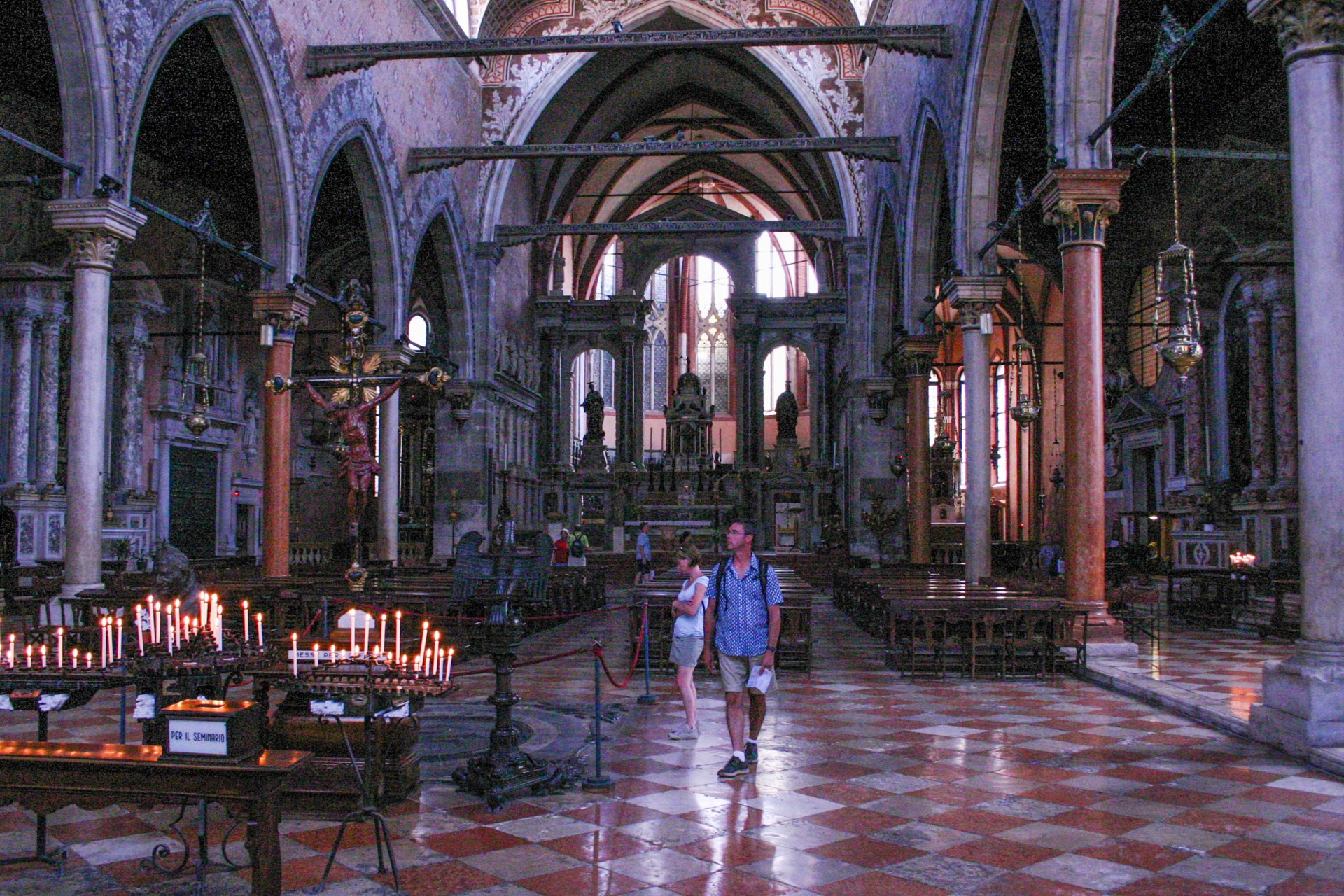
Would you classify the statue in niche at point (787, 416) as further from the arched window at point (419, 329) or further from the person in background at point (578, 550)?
the person in background at point (578, 550)

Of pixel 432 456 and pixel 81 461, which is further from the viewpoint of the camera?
pixel 432 456

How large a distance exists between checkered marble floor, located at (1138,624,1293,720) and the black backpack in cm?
375

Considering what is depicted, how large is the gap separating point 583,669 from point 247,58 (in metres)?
10.1

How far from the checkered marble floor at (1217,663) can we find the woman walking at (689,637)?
3893 millimetres

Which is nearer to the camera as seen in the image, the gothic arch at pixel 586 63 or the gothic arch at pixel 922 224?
the gothic arch at pixel 922 224

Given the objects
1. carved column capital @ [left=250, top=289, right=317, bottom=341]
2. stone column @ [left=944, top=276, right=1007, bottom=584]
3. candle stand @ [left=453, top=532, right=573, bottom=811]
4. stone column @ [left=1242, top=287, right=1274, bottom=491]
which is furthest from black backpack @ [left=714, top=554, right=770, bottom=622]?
stone column @ [left=1242, top=287, right=1274, bottom=491]

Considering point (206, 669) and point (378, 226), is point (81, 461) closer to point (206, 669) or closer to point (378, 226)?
point (206, 669)

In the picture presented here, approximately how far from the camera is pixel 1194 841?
4863 mm

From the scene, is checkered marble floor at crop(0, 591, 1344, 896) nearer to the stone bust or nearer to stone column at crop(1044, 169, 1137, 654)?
stone column at crop(1044, 169, 1137, 654)

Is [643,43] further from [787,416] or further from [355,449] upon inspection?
[787,416]

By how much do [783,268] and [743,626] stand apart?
42172mm

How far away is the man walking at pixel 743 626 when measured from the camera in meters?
6.34

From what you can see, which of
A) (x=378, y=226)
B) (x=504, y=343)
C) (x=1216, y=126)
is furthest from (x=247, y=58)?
(x=1216, y=126)

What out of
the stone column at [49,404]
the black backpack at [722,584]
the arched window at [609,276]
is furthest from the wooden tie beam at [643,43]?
the arched window at [609,276]
